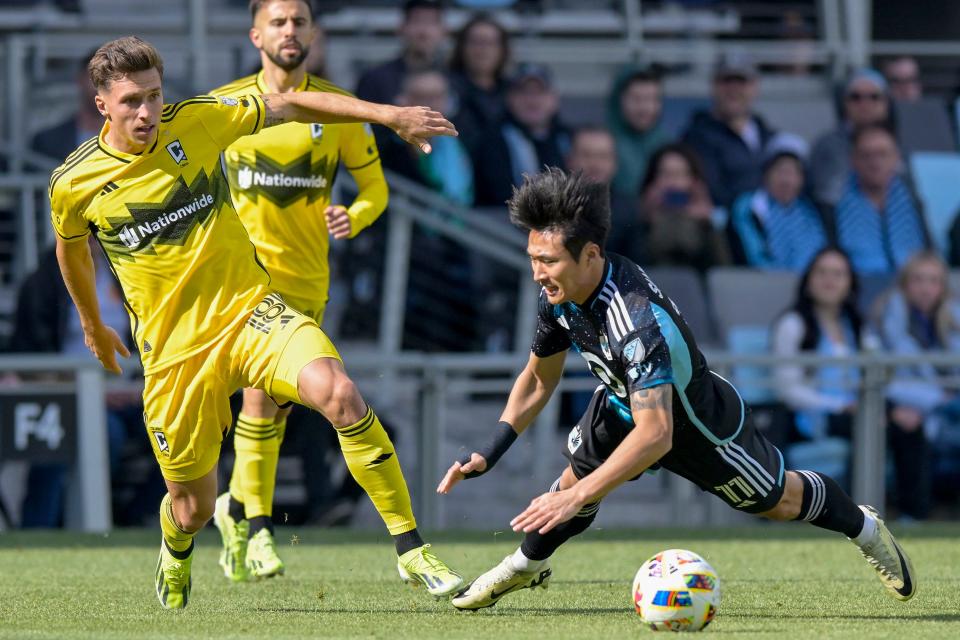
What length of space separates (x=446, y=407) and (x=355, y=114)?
16.6 ft

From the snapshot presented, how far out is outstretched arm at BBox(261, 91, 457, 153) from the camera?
604 centimetres

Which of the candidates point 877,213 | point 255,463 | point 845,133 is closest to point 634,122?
point 845,133

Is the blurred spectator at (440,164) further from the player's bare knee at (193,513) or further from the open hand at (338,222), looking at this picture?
the player's bare knee at (193,513)

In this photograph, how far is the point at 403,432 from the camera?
11.2 meters

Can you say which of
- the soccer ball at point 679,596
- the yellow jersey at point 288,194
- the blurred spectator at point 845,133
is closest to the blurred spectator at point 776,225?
the blurred spectator at point 845,133

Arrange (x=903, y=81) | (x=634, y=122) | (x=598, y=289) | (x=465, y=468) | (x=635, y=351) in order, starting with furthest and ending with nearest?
(x=903, y=81) < (x=634, y=122) < (x=465, y=468) < (x=598, y=289) < (x=635, y=351)

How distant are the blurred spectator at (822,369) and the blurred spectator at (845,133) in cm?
164

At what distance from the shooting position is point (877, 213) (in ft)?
45.2

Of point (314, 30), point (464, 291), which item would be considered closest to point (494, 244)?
point (464, 291)

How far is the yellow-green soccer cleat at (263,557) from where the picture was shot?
7484 millimetres

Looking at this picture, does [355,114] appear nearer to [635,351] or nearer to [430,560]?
[635,351]

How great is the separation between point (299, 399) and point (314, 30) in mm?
2401

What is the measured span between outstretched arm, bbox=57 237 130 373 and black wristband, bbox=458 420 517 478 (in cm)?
166

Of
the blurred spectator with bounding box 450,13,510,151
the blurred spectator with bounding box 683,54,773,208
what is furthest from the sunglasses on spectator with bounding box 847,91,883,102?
the blurred spectator with bounding box 450,13,510,151
